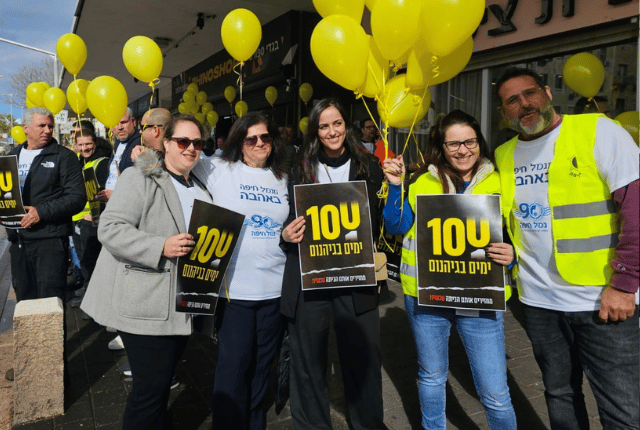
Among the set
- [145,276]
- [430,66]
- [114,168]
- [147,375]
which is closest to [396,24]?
[430,66]

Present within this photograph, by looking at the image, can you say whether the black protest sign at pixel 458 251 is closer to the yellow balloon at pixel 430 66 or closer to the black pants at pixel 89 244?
the yellow balloon at pixel 430 66

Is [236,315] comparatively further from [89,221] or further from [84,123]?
[84,123]

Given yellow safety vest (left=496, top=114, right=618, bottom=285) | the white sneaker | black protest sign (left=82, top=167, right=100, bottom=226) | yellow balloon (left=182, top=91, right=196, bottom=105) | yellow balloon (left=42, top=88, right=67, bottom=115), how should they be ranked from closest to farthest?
1. yellow safety vest (left=496, top=114, right=618, bottom=285)
2. the white sneaker
3. black protest sign (left=82, top=167, right=100, bottom=226)
4. yellow balloon (left=42, top=88, right=67, bottom=115)
5. yellow balloon (left=182, top=91, right=196, bottom=105)

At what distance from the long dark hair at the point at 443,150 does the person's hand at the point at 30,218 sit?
3.01 metres

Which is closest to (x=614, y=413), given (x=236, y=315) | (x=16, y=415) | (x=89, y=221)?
(x=236, y=315)

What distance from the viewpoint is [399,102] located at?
3.00 m

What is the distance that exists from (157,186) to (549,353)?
2.11m

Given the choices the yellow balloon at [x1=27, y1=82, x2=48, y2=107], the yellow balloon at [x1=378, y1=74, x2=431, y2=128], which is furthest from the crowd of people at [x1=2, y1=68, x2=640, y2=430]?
the yellow balloon at [x1=27, y1=82, x2=48, y2=107]

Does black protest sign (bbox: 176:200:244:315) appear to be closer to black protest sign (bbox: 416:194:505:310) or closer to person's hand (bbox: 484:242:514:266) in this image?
black protest sign (bbox: 416:194:505:310)

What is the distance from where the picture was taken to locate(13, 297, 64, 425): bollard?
3244mm

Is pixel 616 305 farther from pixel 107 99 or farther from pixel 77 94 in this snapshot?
pixel 77 94

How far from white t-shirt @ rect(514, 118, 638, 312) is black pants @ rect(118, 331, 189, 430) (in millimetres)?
1816

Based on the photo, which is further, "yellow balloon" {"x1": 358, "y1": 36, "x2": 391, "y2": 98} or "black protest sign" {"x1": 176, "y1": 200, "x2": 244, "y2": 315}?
"yellow balloon" {"x1": 358, "y1": 36, "x2": 391, "y2": 98}

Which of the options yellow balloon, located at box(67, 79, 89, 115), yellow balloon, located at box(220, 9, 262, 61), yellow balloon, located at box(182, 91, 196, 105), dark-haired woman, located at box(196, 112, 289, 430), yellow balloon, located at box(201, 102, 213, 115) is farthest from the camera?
yellow balloon, located at box(201, 102, 213, 115)
